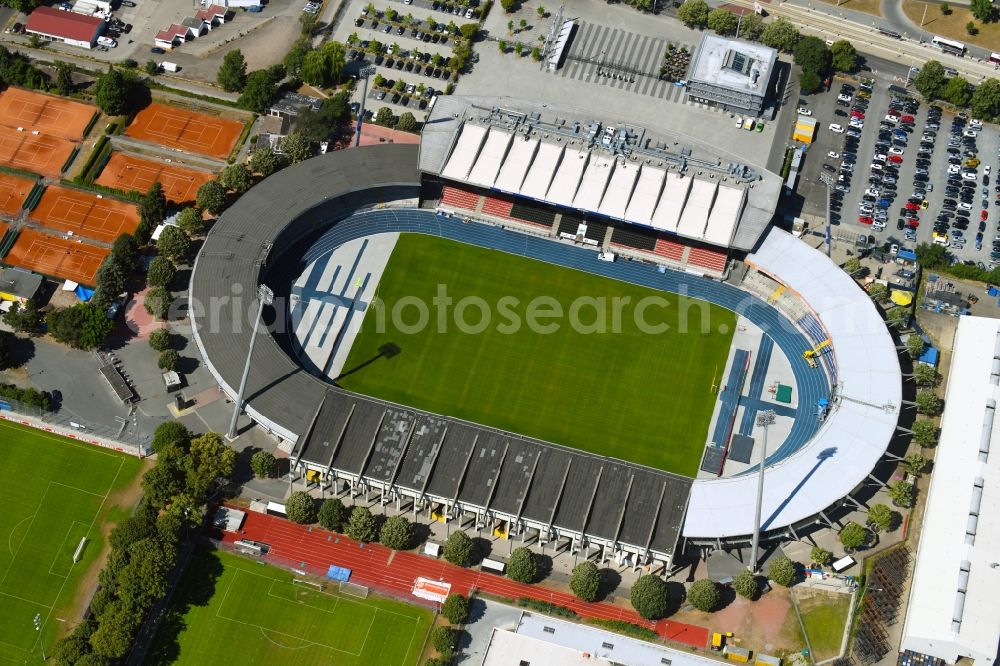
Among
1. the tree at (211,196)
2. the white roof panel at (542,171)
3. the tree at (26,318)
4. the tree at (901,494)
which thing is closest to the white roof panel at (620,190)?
the white roof panel at (542,171)

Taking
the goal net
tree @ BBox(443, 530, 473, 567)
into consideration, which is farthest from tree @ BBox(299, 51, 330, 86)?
the goal net

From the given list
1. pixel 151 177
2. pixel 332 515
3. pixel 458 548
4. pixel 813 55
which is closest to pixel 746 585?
pixel 458 548

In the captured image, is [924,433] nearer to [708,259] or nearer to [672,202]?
[708,259]

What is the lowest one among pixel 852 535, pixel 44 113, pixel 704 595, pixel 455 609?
pixel 455 609

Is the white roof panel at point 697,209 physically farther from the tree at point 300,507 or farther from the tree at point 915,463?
the tree at point 300,507

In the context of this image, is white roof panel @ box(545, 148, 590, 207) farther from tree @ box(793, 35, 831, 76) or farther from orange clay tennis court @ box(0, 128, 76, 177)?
orange clay tennis court @ box(0, 128, 76, 177)

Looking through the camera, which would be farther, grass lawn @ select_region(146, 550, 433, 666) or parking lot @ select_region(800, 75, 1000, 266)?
parking lot @ select_region(800, 75, 1000, 266)
